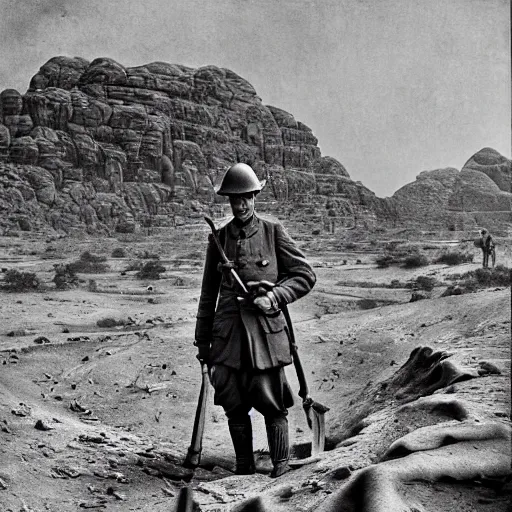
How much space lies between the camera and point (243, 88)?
6336mm

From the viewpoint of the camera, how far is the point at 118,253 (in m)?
7.43

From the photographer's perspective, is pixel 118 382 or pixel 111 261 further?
pixel 111 261

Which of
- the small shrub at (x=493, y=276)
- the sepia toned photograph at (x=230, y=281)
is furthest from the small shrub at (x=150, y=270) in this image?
the small shrub at (x=493, y=276)

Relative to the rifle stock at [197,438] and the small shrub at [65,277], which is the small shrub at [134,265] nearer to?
the small shrub at [65,277]

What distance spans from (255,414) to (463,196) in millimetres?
5253

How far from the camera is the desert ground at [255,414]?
285cm

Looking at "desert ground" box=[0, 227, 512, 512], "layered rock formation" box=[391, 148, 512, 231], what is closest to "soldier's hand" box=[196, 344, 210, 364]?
"desert ground" box=[0, 227, 512, 512]

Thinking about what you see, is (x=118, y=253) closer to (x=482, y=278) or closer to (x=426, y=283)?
(x=426, y=283)

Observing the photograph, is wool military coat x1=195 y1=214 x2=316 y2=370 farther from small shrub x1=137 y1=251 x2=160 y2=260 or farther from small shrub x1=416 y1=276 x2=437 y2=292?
small shrub x1=416 y1=276 x2=437 y2=292

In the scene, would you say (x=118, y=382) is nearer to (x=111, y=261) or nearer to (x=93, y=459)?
(x=93, y=459)

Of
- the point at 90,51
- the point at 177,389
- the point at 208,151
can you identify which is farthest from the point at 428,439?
the point at 208,151

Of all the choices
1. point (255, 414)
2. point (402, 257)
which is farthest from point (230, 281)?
point (402, 257)

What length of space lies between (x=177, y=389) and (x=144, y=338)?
1.20 meters

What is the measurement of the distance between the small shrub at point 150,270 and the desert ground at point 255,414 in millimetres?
64
